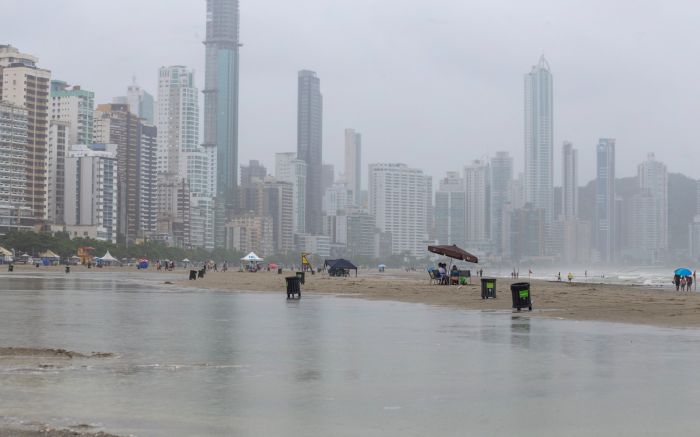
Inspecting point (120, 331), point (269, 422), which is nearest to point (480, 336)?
point (120, 331)

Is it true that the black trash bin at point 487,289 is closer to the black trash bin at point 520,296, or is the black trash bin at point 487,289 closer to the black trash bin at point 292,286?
the black trash bin at point 520,296

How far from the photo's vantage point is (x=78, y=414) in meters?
9.96

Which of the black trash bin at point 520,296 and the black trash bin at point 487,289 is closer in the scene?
the black trash bin at point 520,296

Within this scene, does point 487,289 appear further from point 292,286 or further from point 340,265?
point 340,265

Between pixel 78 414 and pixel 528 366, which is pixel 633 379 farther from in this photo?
pixel 78 414

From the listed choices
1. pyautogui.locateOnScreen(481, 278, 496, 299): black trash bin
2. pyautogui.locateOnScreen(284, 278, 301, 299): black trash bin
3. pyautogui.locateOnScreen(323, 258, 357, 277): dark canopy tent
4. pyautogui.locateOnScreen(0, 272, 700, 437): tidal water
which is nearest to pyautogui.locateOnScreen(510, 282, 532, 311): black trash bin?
pyautogui.locateOnScreen(0, 272, 700, 437): tidal water

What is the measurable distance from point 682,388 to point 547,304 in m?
24.1

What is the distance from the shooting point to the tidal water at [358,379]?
31.7 feet

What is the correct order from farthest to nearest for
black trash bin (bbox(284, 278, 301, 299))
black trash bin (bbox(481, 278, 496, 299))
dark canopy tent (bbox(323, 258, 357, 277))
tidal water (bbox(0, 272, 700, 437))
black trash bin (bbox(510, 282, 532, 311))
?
dark canopy tent (bbox(323, 258, 357, 277)) → black trash bin (bbox(284, 278, 301, 299)) → black trash bin (bbox(481, 278, 496, 299)) → black trash bin (bbox(510, 282, 532, 311)) → tidal water (bbox(0, 272, 700, 437))

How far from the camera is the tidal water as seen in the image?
9.65m

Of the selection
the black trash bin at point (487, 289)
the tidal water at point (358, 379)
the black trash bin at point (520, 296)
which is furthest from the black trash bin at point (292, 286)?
the tidal water at point (358, 379)

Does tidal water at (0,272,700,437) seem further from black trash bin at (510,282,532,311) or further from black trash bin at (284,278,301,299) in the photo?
black trash bin at (284,278,301,299)

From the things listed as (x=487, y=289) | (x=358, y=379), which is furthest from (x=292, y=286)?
(x=358, y=379)

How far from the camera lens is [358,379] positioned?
13.1 m
